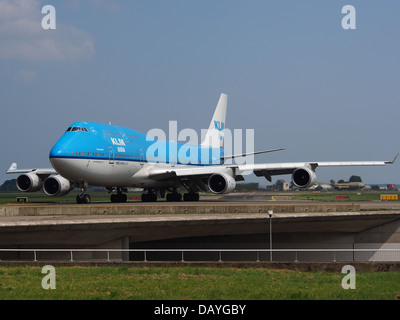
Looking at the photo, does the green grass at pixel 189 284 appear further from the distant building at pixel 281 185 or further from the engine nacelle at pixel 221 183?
the distant building at pixel 281 185

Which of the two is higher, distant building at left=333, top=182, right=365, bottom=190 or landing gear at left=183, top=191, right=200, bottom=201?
landing gear at left=183, top=191, right=200, bottom=201

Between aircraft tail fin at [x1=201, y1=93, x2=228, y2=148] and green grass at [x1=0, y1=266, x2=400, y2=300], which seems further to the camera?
aircraft tail fin at [x1=201, y1=93, x2=228, y2=148]

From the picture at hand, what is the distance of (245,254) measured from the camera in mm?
34000

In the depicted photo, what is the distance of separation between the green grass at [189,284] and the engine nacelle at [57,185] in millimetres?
20493

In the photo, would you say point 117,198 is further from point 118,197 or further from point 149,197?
point 149,197

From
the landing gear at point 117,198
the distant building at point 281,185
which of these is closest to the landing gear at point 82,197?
the landing gear at point 117,198

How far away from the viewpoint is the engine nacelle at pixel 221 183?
41.9 metres

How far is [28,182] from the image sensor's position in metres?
→ 44.2

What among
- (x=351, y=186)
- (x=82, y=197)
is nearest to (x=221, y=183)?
(x=82, y=197)

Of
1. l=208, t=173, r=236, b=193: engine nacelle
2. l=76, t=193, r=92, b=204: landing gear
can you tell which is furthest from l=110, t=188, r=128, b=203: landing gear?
l=208, t=173, r=236, b=193: engine nacelle

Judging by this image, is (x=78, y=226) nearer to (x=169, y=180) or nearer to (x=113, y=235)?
(x=113, y=235)

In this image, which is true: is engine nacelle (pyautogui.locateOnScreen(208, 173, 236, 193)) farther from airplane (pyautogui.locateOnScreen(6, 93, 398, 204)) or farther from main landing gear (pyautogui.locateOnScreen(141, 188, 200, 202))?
main landing gear (pyautogui.locateOnScreen(141, 188, 200, 202))

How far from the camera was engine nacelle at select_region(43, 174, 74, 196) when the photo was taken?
137 ft
